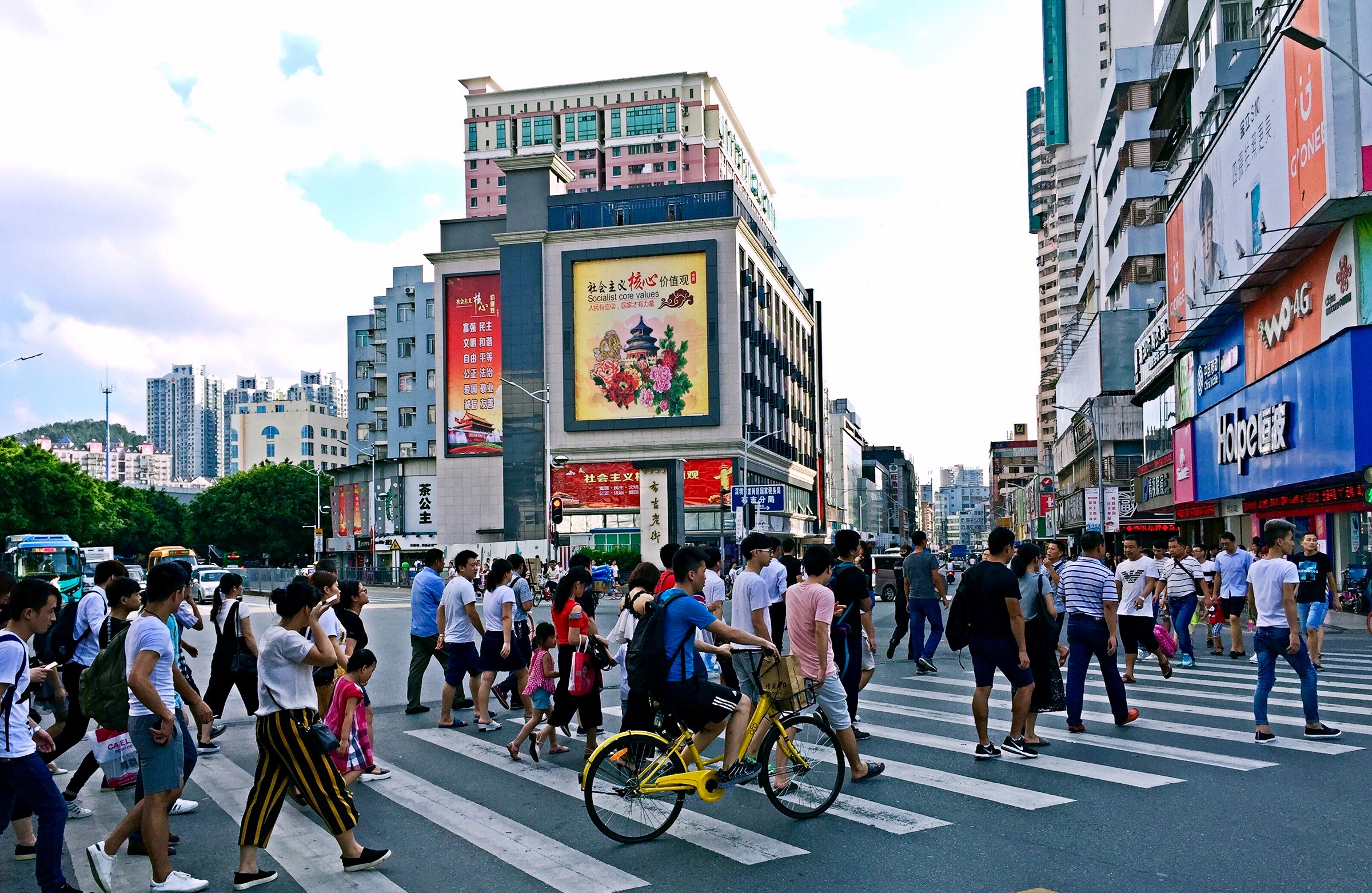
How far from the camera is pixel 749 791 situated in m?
8.72

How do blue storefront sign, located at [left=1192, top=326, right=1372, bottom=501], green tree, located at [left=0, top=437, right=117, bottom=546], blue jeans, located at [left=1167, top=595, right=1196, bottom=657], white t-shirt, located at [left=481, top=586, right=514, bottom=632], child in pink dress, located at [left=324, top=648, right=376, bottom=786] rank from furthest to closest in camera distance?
1. green tree, located at [left=0, top=437, right=117, bottom=546]
2. blue storefront sign, located at [left=1192, top=326, right=1372, bottom=501]
3. blue jeans, located at [left=1167, top=595, right=1196, bottom=657]
4. white t-shirt, located at [left=481, top=586, right=514, bottom=632]
5. child in pink dress, located at [left=324, top=648, right=376, bottom=786]

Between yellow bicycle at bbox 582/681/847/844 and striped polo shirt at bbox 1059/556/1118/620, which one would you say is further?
striped polo shirt at bbox 1059/556/1118/620

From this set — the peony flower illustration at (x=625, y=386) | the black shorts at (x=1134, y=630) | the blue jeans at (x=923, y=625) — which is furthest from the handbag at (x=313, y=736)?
the peony flower illustration at (x=625, y=386)

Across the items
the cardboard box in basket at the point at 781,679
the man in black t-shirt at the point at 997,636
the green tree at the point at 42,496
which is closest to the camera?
the cardboard box in basket at the point at 781,679

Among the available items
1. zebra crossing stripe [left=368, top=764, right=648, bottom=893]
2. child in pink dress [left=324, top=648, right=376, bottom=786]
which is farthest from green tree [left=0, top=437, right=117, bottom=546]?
zebra crossing stripe [left=368, top=764, right=648, bottom=893]

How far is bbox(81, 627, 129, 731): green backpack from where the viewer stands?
6672 mm

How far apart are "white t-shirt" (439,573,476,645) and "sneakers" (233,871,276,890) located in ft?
18.6

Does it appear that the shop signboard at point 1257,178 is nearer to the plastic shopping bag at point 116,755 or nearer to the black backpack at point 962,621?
the black backpack at point 962,621

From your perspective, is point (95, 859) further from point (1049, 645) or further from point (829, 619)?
point (1049, 645)

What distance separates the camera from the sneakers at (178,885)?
6.37 m

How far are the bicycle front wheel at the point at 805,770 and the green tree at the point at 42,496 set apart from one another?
241ft

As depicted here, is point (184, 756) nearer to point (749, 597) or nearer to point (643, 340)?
point (749, 597)

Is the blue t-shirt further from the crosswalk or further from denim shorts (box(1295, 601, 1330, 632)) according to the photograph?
denim shorts (box(1295, 601, 1330, 632))

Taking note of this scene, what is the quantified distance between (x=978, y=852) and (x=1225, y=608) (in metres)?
13.2
